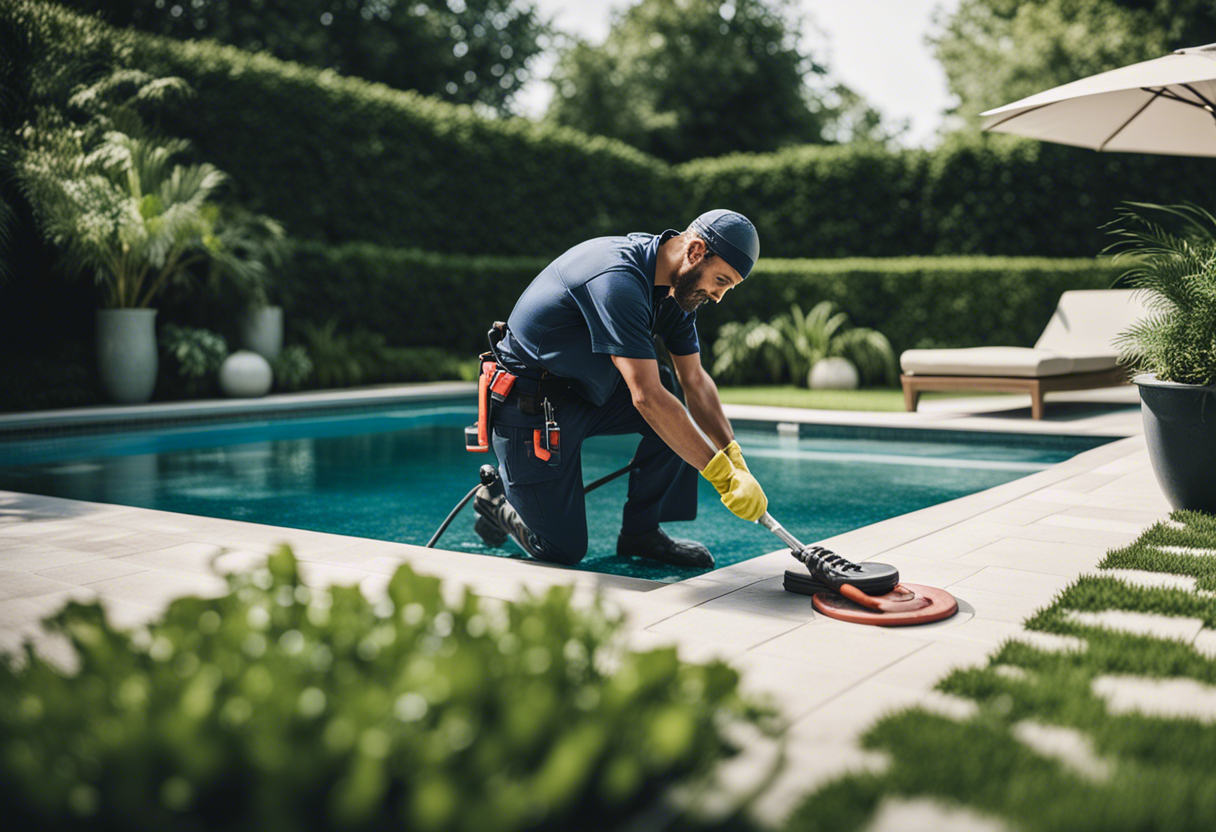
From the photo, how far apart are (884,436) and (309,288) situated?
7.32m

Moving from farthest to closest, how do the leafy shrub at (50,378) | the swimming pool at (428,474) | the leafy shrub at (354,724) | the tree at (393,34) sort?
1. the tree at (393,34)
2. the leafy shrub at (50,378)
3. the swimming pool at (428,474)
4. the leafy shrub at (354,724)

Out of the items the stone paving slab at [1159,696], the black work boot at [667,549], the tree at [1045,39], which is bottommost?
the black work boot at [667,549]

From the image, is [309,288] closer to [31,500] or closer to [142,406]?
[142,406]

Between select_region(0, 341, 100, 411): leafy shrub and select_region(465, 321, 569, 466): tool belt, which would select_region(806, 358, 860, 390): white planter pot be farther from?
select_region(465, 321, 569, 466): tool belt

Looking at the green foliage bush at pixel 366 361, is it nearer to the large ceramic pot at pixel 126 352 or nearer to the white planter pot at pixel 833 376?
the large ceramic pot at pixel 126 352

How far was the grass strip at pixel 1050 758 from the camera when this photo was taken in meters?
1.43

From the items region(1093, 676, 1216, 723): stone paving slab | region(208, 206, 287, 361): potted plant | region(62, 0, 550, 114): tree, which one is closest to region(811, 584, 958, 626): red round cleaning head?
region(1093, 676, 1216, 723): stone paving slab

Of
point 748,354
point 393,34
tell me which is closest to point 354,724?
point 748,354

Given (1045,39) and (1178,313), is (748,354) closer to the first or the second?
(1178,313)

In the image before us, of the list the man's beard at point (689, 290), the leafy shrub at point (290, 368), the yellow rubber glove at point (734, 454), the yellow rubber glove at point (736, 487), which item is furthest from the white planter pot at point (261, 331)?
the yellow rubber glove at point (736, 487)

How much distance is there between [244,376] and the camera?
396 inches

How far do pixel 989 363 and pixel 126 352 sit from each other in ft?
26.3

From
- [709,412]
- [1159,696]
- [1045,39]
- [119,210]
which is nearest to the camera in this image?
[1159,696]

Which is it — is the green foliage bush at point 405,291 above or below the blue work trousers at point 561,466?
above
